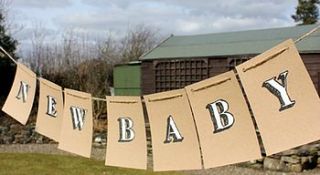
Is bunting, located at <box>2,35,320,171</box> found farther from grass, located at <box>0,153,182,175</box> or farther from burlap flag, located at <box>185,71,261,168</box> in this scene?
grass, located at <box>0,153,182,175</box>

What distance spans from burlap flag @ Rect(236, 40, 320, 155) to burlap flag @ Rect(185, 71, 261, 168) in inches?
4.6

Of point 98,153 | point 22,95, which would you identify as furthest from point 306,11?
point 22,95

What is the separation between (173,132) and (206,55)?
1389 centimetres

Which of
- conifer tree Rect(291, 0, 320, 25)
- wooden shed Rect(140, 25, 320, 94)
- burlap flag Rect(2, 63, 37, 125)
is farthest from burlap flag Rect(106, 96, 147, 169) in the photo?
conifer tree Rect(291, 0, 320, 25)

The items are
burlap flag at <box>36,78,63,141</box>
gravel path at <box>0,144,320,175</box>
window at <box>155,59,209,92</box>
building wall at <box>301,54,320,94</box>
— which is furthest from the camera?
window at <box>155,59,209,92</box>

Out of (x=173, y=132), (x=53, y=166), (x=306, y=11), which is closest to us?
(x=173, y=132)

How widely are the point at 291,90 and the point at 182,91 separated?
65 cm

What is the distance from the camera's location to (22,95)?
4418 millimetres

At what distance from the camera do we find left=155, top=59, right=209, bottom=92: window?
1692cm

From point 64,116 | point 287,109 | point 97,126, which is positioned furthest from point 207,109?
point 97,126

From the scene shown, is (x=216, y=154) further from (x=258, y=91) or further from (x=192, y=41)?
(x=192, y=41)

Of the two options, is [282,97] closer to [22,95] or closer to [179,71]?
[22,95]

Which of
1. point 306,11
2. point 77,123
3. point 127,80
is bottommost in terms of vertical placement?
point 77,123

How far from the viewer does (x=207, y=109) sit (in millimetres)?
2846
